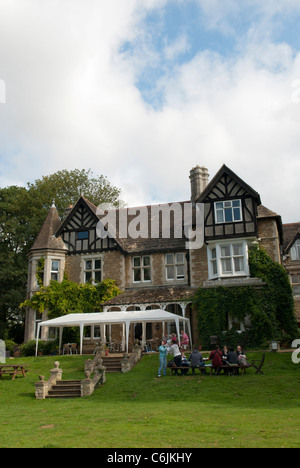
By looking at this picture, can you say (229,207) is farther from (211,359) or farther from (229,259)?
(211,359)

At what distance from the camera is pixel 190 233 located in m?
27.1

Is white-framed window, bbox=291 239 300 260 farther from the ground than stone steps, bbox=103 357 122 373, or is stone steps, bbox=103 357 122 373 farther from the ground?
white-framed window, bbox=291 239 300 260

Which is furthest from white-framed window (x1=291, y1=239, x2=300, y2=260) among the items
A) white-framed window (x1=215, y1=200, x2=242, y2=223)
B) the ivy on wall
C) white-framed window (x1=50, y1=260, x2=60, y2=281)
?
white-framed window (x1=50, y1=260, x2=60, y2=281)

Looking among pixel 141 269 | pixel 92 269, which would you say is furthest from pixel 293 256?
pixel 92 269

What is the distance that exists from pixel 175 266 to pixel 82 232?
7.05 metres

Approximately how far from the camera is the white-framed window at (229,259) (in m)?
25.3

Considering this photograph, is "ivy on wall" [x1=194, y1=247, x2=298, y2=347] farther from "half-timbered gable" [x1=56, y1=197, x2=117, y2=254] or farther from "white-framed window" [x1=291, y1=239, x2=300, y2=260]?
"white-framed window" [x1=291, y1=239, x2=300, y2=260]

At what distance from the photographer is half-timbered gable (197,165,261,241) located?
25.6 m

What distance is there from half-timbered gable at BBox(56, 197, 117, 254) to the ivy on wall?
27.0 feet

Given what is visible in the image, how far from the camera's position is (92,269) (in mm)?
29297

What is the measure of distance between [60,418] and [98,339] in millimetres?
16082

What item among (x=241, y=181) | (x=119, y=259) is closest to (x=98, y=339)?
(x=119, y=259)

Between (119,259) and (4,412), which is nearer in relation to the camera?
(4,412)
